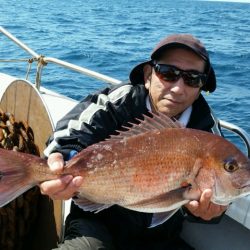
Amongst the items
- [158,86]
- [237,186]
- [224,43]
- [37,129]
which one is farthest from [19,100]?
[224,43]

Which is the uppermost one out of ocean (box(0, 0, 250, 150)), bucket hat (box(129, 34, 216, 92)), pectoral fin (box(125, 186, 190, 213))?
bucket hat (box(129, 34, 216, 92))

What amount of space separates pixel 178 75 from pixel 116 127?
1.62 feet

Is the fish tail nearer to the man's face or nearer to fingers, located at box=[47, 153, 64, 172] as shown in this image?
fingers, located at box=[47, 153, 64, 172]

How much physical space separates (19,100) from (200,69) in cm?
151

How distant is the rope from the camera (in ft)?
10.2

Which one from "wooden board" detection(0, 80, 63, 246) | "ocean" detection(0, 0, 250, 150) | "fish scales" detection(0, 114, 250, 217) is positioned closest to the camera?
"fish scales" detection(0, 114, 250, 217)

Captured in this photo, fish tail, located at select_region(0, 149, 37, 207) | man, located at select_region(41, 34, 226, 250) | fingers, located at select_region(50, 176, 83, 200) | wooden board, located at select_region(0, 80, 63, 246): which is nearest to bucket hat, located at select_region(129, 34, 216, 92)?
man, located at select_region(41, 34, 226, 250)

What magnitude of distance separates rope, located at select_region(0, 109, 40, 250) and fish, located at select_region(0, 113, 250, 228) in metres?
0.96

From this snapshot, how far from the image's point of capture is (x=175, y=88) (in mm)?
2801

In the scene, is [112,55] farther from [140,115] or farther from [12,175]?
[12,175]

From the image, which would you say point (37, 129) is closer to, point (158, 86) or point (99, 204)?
point (158, 86)

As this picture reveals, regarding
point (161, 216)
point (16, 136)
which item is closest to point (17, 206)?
point (16, 136)

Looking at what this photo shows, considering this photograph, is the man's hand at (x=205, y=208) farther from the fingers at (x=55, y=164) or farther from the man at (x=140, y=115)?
the fingers at (x=55, y=164)

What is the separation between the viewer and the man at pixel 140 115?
2.80 m
